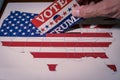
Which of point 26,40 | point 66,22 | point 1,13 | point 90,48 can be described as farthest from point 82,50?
point 1,13

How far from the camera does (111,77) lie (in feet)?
2.99

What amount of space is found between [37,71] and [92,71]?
0.75 feet

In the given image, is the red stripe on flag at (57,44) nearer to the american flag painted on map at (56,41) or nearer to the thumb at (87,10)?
the american flag painted on map at (56,41)

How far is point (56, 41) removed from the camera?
109 centimetres

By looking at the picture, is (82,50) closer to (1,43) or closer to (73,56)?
(73,56)

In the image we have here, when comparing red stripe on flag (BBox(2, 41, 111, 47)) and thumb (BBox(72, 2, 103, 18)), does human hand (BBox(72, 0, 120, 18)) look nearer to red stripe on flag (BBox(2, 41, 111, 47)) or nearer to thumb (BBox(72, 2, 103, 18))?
thumb (BBox(72, 2, 103, 18))

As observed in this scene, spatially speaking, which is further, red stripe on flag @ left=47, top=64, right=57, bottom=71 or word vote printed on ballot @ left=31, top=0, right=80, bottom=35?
word vote printed on ballot @ left=31, top=0, right=80, bottom=35

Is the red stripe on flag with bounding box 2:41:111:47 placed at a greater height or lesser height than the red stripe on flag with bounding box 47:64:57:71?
greater

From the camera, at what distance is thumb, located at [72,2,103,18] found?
0.99 m

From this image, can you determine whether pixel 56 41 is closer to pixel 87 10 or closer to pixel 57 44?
pixel 57 44

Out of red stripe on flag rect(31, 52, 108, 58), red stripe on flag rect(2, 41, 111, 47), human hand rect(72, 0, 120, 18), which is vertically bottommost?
red stripe on flag rect(31, 52, 108, 58)

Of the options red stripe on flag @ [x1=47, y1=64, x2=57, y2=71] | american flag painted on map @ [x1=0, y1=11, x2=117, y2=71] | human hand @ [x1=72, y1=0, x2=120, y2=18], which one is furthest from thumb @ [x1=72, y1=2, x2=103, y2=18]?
red stripe on flag @ [x1=47, y1=64, x2=57, y2=71]

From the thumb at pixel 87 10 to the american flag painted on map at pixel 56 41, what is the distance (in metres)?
0.13

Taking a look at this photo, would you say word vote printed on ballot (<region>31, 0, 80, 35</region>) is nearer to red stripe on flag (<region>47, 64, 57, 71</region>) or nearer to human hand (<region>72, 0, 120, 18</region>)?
human hand (<region>72, 0, 120, 18</region>)
